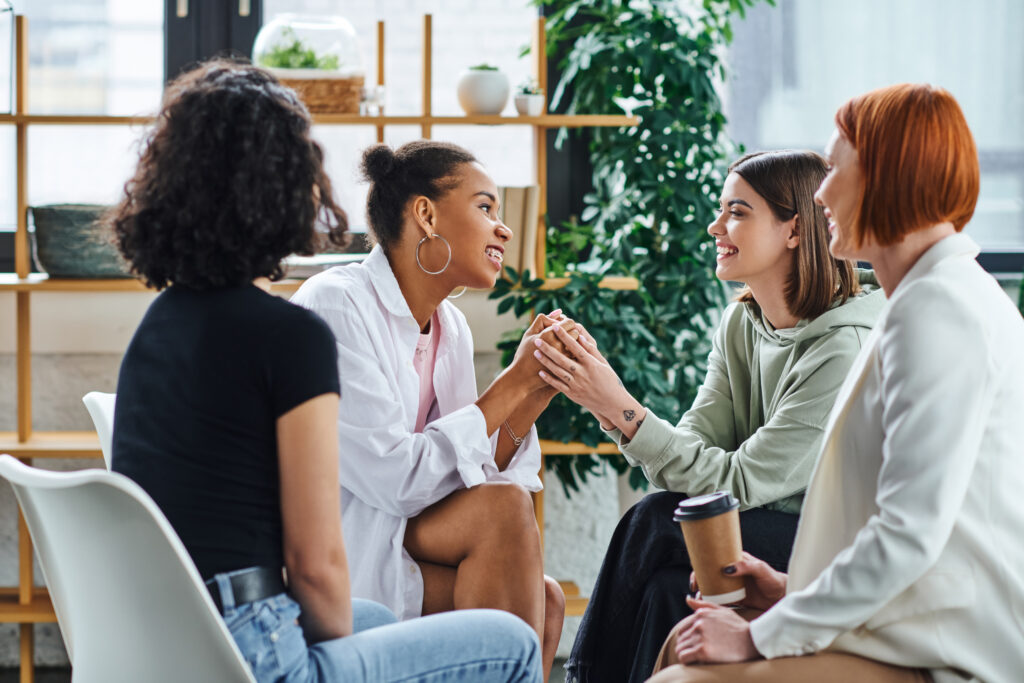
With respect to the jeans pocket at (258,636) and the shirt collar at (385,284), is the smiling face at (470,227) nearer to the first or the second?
the shirt collar at (385,284)

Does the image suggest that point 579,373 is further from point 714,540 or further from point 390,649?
point 390,649

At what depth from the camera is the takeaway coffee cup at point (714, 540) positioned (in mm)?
1321

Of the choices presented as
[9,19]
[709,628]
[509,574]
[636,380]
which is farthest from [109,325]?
[709,628]

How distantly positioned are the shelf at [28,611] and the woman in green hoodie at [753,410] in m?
1.51

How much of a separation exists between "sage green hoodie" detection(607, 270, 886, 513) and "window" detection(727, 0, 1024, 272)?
1558mm

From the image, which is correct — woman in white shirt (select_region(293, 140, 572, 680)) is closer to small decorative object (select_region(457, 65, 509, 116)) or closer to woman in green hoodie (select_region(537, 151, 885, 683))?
woman in green hoodie (select_region(537, 151, 885, 683))

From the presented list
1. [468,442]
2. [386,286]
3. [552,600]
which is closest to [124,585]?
[468,442]

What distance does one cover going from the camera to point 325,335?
1.17 m

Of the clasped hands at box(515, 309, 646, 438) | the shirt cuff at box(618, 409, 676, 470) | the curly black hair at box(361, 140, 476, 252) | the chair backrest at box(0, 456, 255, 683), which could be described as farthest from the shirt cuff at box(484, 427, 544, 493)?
the chair backrest at box(0, 456, 255, 683)

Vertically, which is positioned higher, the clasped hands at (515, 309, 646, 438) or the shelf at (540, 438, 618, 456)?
the clasped hands at (515, 309, 646, 438)

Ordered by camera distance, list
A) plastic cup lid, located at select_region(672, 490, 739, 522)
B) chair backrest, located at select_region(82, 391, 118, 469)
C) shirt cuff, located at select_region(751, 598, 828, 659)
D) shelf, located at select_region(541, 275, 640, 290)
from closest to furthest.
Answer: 1. shirt cuff, located at select_region(751, 598, 828, 659)
2. plastic cup lid, located at select_region(672, 490, 739, 522)
3. chair backrest, located at select_region(82, 391, 118, 469)
4. shelf, located at select_region(541, 275, 640, 290)

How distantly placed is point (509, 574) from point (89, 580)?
0.78 m

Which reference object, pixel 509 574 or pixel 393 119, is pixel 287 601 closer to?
pixel 509 574

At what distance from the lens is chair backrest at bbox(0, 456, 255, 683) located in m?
1.06
